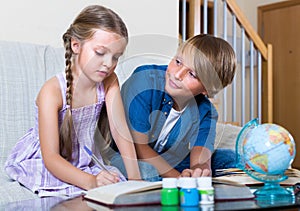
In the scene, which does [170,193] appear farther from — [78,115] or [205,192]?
[78,115]

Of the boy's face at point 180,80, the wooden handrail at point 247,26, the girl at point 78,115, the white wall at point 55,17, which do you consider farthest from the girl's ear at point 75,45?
the wooden handrail at point 247,26

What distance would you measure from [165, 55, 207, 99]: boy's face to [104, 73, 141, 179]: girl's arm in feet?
0.55

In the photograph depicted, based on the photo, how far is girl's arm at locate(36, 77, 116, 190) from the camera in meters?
1.32

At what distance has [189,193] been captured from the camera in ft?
2.77

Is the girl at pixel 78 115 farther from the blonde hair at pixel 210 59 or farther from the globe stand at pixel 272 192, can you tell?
the globe stand at pixel 272 192

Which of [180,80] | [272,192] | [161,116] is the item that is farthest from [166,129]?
[272,192]

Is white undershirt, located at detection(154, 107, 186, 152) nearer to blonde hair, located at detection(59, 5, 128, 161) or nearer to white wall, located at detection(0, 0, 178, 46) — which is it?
blonde hair, located at detection(59, 5, 128, 161)

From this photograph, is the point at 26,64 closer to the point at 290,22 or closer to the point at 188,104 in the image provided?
the point at 188,104

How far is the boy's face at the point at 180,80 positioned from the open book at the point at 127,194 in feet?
1.68

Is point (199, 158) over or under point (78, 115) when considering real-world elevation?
under

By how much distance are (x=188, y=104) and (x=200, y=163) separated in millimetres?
200

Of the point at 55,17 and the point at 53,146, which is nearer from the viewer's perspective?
the point at 53,146

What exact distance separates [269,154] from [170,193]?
0.77 feet

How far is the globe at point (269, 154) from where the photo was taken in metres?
0.96
